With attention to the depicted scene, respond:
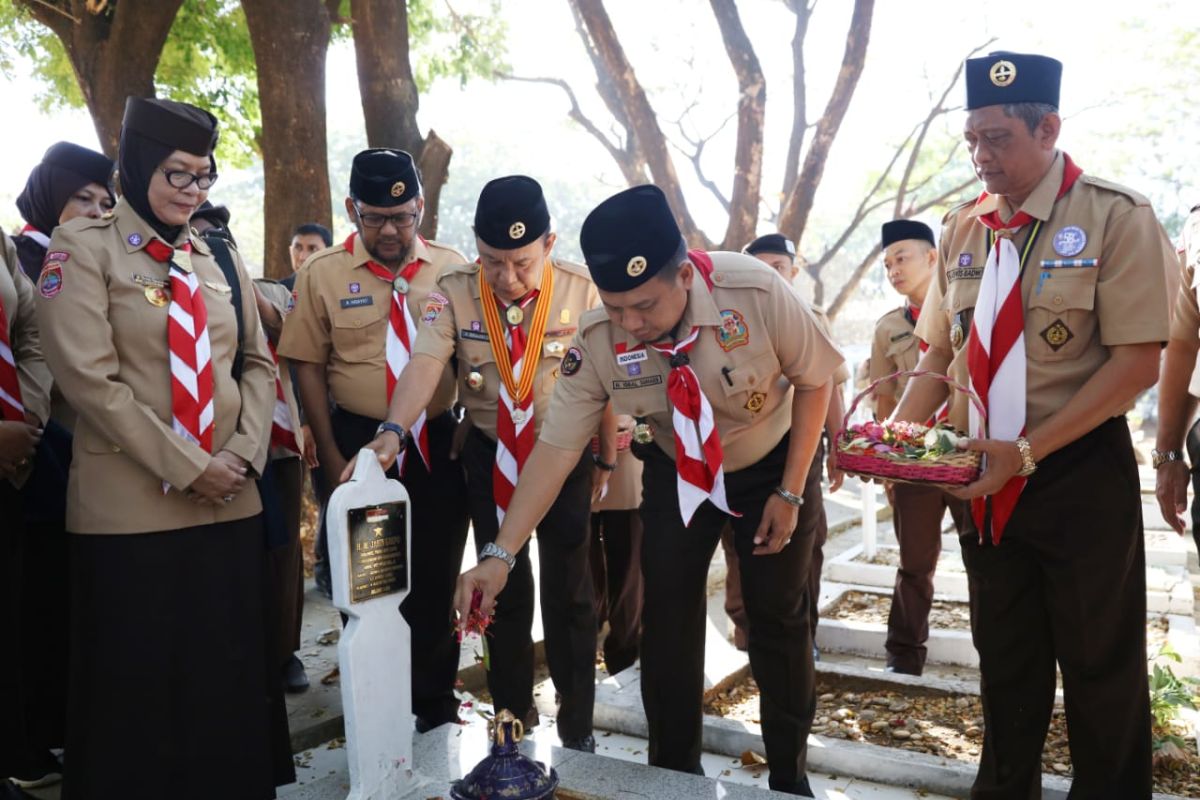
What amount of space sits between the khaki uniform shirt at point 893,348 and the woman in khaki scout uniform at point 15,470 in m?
3.71

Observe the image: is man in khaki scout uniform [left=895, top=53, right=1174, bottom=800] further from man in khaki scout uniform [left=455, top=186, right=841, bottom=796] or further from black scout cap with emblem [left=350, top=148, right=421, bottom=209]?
black scout cap with emblem [left=350, top=148, right=421, bottom=209]

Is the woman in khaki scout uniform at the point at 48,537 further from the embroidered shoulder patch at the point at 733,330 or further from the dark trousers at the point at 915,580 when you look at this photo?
the dark trousers at the point at 915,580

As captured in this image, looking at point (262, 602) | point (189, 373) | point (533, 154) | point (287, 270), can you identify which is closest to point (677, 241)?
point (189, 373)

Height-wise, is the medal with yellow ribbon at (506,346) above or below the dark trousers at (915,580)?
above

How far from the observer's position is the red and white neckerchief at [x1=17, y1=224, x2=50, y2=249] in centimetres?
403

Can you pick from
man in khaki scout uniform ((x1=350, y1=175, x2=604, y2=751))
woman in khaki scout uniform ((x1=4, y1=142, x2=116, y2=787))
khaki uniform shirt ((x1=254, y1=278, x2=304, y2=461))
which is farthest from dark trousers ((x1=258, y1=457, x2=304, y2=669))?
man in khaki scout uniform ((x1=350, y1=175, x2=604, y2=751))

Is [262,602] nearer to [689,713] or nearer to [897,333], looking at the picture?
[689,713]

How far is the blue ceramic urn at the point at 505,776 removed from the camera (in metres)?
2.51

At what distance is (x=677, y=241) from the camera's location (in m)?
2.97

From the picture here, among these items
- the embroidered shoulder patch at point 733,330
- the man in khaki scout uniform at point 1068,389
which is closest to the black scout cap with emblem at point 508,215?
the embroidered shoulder patch at point 733,330

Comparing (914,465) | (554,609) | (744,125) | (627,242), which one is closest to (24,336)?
(554,609)

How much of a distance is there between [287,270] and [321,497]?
8.04 ft

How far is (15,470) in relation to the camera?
3.40 metres

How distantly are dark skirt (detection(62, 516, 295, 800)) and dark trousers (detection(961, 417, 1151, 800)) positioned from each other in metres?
2.24
